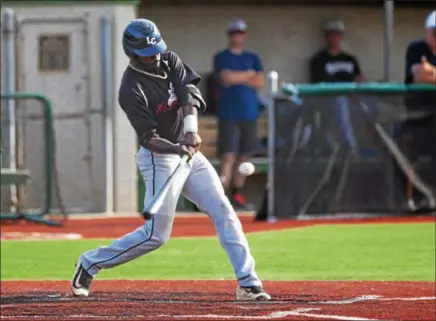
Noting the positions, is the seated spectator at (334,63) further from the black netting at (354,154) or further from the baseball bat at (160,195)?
the baseball bat at (160,195)

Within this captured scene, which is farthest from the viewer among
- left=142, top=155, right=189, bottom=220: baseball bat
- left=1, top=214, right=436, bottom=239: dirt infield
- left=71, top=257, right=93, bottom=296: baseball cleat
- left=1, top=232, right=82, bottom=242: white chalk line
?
left=1, top=214, right=436, bottom=239: dirt infield

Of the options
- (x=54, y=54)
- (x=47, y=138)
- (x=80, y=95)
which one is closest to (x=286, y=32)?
(x=80, y=95)

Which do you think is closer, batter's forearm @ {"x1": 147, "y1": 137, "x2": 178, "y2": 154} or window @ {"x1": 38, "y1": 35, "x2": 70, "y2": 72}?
batter's forearm @ {"x1": 147, "y1": 137, "x2": 178, "y2": 154}

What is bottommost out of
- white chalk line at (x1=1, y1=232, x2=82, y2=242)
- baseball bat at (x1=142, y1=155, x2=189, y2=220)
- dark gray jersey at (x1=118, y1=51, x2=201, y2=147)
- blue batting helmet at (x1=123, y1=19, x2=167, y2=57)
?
white chalk line at (x1=1, y1=232, x2=82, y2=242)

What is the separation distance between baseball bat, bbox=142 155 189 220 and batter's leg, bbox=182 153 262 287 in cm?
14

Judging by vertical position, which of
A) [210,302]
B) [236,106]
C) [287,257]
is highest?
[236,106]

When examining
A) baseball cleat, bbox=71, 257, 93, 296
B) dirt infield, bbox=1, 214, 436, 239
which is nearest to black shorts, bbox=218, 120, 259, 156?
dirt infield, bbox=1, 214, 436, 239

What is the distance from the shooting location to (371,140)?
1650cm

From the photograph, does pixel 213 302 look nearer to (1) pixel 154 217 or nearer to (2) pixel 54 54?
(1) pixel 154 217

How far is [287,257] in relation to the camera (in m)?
12.8

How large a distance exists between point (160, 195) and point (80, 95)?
33.3ft

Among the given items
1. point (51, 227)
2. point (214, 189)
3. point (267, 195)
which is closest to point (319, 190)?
point (267, 195)

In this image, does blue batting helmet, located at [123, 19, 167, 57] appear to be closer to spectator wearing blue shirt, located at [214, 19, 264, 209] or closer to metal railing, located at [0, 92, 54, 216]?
metal railing, located at [0, 92, 54, 216]

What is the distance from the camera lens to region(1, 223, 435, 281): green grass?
11484 mm
